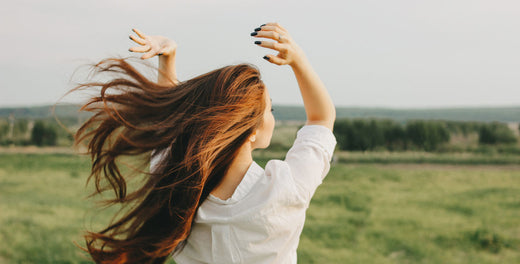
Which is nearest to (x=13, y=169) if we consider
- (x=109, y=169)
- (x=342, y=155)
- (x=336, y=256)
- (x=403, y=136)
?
(x=342, y=155)

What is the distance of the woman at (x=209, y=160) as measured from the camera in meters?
1.52

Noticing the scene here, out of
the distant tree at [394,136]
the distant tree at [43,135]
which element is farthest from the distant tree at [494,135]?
the distant tree at [43,135]

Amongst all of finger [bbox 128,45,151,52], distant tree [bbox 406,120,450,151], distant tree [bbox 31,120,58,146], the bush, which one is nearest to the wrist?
finger [bbox 128,45,151,52]

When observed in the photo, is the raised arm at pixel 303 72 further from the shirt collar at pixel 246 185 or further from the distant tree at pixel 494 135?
the distant tree at pixel 494 135

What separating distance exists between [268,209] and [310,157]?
242 mm

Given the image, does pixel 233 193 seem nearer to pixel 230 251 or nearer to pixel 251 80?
pixel 230 251

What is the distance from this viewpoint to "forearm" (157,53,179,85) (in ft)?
6.50

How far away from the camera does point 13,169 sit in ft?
49.7

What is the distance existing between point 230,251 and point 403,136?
53.1ft

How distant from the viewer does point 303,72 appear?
1.62m

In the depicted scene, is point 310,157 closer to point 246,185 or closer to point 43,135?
point 246,185

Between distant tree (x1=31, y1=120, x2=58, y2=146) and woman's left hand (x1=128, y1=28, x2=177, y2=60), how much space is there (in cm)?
1842

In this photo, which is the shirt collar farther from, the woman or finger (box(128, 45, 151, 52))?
finger (box(128, 45, 151, 52))

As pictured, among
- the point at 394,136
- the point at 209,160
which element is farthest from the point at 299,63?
the point at 394,136
